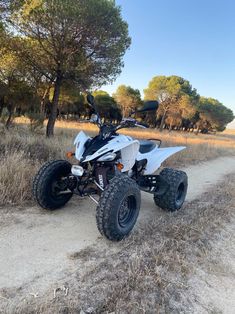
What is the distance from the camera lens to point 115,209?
306cm

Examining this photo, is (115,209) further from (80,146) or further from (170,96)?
(170,96)

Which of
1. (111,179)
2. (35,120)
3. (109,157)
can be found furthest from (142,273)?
(35,120)

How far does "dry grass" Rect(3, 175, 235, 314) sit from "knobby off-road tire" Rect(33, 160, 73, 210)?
1151 millimetres

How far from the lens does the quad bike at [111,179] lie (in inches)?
123

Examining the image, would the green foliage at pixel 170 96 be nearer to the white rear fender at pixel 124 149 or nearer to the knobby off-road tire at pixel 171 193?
the knobby off-road tire at pixel 171 193

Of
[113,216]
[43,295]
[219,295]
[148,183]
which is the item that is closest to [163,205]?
[148,183]

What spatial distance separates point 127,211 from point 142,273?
1032 mm

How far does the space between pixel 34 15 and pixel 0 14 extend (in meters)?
1.18

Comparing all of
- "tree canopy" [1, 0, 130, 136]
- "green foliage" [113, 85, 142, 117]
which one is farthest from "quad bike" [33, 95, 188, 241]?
"green foliage" [113, 85, 142, 117]

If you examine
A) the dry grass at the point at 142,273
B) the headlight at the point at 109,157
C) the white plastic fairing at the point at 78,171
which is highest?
the headlight at the point at 109,157

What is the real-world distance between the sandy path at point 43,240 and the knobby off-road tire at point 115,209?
280 millimetres

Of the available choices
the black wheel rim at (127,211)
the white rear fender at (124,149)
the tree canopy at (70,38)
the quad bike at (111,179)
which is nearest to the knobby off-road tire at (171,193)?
the quad bike at (111,179)

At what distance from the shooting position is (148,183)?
4539mm

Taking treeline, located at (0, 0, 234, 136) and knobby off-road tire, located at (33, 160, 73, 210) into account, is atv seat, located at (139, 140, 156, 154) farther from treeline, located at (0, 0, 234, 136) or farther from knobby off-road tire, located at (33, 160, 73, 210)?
treeline, located at (0, 0, 234, 136)
